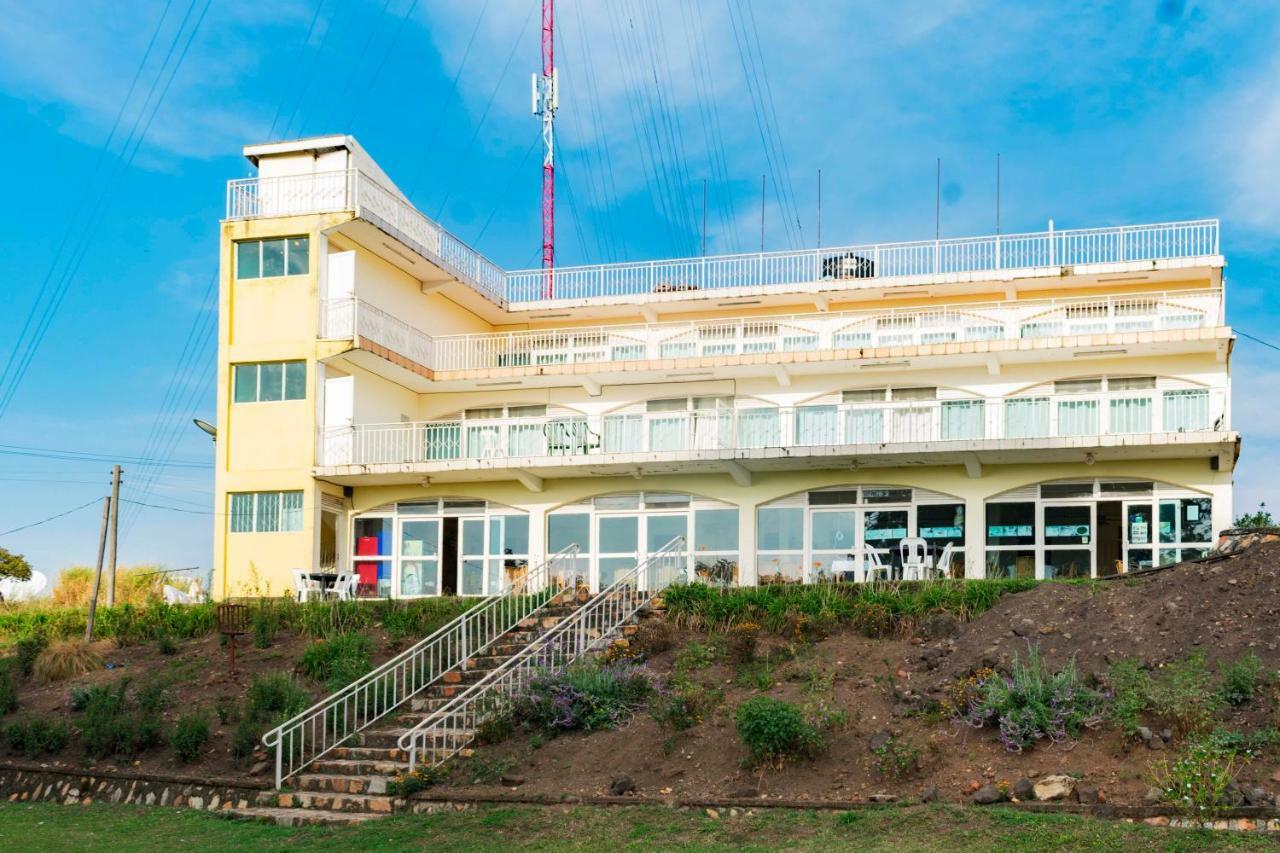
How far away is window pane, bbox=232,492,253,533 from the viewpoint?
32219 millimetres

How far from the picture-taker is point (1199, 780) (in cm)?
1427

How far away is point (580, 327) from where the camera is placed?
36.5 metres

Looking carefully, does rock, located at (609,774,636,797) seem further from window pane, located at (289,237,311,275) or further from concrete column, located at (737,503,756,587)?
window pane, located at (289,237,311,275)

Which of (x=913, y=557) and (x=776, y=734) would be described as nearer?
(x=776, y=734)

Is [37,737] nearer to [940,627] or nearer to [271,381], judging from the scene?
[271,381]

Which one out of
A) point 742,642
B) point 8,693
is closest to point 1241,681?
point 742,642

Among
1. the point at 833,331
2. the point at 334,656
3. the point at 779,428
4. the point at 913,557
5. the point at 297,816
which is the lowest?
the point at 297,816

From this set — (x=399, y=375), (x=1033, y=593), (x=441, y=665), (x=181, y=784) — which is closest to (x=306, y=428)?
(x=399, y=375)

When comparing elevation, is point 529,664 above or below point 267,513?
below

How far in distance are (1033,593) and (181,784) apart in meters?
12.5

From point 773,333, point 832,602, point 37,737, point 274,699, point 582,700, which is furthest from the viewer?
point 773,333

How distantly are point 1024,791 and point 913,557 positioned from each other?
473 inches

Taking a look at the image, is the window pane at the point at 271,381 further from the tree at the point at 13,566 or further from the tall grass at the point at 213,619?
the tree at the point at 13,566

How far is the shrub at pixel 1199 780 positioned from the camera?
1403 centimetres
